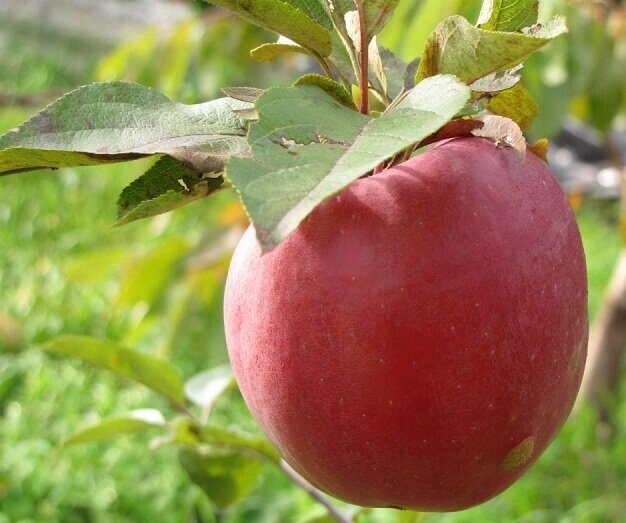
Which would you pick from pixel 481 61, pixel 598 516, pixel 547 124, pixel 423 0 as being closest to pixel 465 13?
pixel 423 0

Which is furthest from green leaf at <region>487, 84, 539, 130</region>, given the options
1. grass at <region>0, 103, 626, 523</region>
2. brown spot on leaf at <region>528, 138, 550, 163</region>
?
grass at <region>0, 103, 626, 523</region>

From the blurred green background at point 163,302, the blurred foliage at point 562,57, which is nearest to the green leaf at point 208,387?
the blurred green background at point 163,302

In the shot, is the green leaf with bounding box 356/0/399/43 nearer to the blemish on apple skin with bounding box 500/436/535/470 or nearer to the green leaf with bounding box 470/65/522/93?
the green leaf with bounding box 470/65/522/93

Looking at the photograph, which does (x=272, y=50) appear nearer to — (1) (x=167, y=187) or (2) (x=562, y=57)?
(1) (x=167, y=187)

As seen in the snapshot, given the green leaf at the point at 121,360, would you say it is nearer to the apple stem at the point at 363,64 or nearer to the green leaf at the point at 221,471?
the green leaf at the point at 221,471

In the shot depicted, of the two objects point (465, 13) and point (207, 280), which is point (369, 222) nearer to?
point (465, 13)

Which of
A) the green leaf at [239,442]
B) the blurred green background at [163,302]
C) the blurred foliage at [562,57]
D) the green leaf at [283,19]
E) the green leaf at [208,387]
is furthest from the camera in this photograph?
the blurred green background at [163,302]
